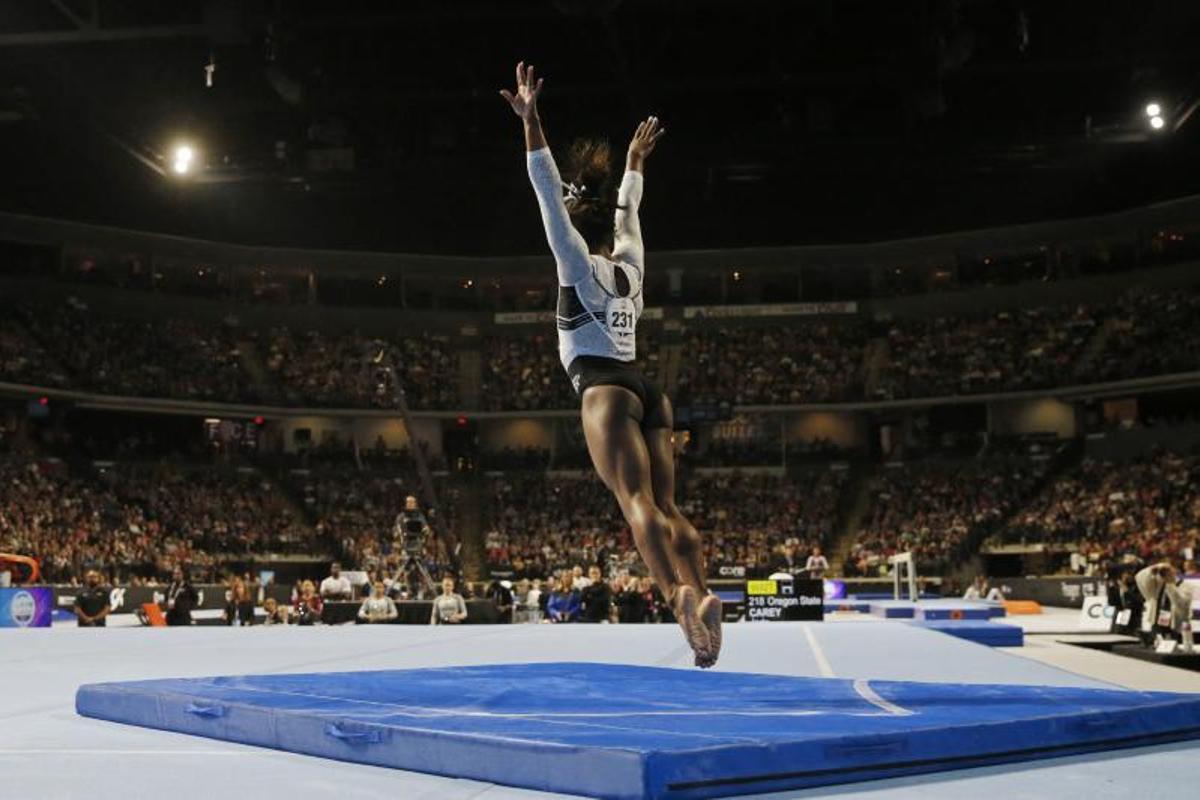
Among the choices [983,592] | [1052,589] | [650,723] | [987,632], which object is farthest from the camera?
[1052,589]

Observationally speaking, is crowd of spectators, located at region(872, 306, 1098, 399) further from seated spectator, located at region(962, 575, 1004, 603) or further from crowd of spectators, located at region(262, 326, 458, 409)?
crowd of spectators, located at region(262, 326, 458, 409)

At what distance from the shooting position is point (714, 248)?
4284cm

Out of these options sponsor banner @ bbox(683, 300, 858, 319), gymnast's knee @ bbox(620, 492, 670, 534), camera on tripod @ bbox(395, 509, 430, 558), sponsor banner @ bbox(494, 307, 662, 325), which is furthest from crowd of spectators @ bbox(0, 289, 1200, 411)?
gymnast's knee @ bbox(620, 492, 670, 534)

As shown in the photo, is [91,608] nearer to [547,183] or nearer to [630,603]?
[630,603]

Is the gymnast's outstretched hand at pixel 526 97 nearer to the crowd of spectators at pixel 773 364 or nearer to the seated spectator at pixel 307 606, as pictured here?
the seated spectator at pixel 307 606

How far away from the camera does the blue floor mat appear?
2998 millimetres

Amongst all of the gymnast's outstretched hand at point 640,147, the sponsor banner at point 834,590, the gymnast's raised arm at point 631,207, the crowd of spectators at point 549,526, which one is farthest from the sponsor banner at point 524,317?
the gymnast's raised arm at point 631,207

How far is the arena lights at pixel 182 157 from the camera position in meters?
25.3

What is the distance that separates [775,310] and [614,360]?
1513 inches

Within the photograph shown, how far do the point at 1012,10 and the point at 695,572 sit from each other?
19.3 metres

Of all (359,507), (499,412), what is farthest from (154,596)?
(499,412)

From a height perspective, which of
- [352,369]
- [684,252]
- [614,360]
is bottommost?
[614,360]

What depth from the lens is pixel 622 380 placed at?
5.07 meters

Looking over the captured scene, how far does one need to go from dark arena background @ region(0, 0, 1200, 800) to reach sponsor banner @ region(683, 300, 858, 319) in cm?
13
